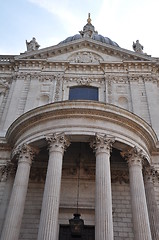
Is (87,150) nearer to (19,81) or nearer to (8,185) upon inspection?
(8,185)

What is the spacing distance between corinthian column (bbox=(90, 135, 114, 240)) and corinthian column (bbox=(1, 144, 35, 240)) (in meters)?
3.31

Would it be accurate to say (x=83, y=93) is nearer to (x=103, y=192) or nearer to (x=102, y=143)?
(x=102, y=143)

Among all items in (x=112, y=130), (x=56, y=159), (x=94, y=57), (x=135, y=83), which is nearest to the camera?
(x=56, y=159)

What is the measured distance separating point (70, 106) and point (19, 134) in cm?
313

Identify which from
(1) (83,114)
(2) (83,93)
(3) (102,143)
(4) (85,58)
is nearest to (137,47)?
(4) (85,58)

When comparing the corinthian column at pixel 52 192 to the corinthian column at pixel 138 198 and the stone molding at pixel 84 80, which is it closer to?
the corinthian column at pixel 138 198

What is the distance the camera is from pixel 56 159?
12.7 m

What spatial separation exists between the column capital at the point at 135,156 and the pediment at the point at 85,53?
10.6 m

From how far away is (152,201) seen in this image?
555 inches

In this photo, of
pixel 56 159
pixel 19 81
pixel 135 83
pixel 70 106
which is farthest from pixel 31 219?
pixel 135 83

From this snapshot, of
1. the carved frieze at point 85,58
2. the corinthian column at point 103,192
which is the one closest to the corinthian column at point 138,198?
the corinthian column at point 103,192

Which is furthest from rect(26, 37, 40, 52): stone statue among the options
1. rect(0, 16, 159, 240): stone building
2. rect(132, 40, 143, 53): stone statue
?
rect(132, 40, 143, 53): stone statue

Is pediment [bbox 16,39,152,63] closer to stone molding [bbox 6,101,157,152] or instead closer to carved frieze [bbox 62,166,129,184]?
stone molding [bbox 6,101,157,152]

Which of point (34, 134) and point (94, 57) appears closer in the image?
point (34, 134)
